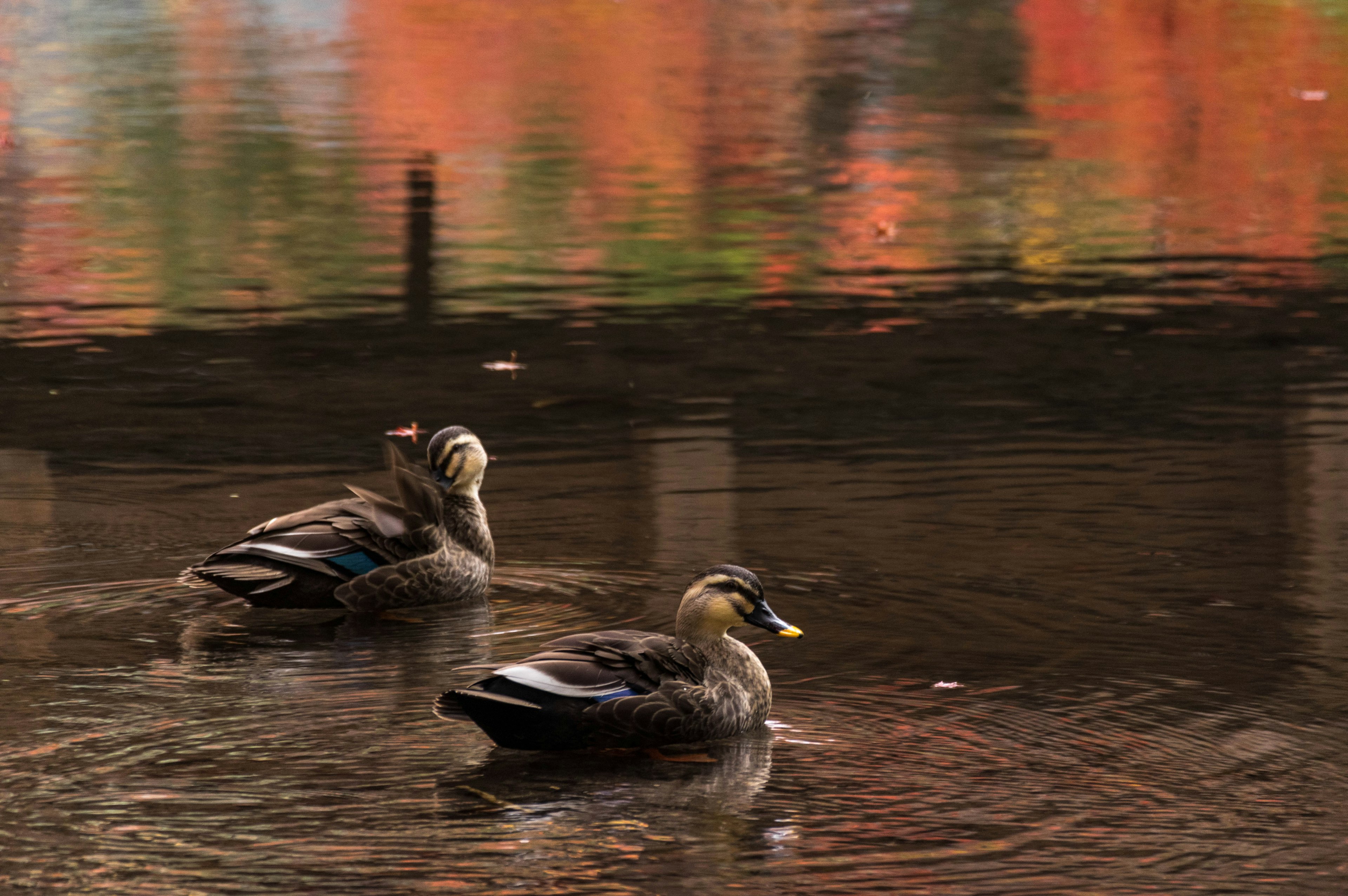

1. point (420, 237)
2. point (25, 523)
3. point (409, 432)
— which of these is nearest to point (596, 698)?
point (25, 523)

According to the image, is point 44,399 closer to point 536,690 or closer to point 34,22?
point 536,690

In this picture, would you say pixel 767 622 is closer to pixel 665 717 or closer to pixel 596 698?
pixel 665 717

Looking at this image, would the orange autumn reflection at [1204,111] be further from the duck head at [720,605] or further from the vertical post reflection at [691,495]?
the duck head at [720,605]

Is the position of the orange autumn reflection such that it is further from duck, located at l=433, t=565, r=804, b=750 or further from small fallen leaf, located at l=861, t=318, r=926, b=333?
duck, located at l=433, t=565, r=804, b=750

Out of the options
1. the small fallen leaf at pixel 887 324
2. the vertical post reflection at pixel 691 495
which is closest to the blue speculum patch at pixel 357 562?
the vertical post reflection at pixel 691 495

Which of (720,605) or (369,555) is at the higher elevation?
(720,605)

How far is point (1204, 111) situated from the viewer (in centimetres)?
3094

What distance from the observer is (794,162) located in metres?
26.6

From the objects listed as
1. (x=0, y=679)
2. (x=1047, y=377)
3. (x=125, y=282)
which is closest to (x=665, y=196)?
(x=125, y=282)

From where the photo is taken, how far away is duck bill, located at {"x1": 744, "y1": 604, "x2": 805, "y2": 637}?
7.74m

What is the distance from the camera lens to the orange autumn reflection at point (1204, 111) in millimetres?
23250

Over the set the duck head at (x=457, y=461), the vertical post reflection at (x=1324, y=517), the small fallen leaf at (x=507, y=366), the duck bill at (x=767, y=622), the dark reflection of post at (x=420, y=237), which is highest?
the dark reflection of post at (x=420, y=237)

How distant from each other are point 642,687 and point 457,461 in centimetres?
293

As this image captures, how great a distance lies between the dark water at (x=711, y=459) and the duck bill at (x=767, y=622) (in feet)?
1.06
